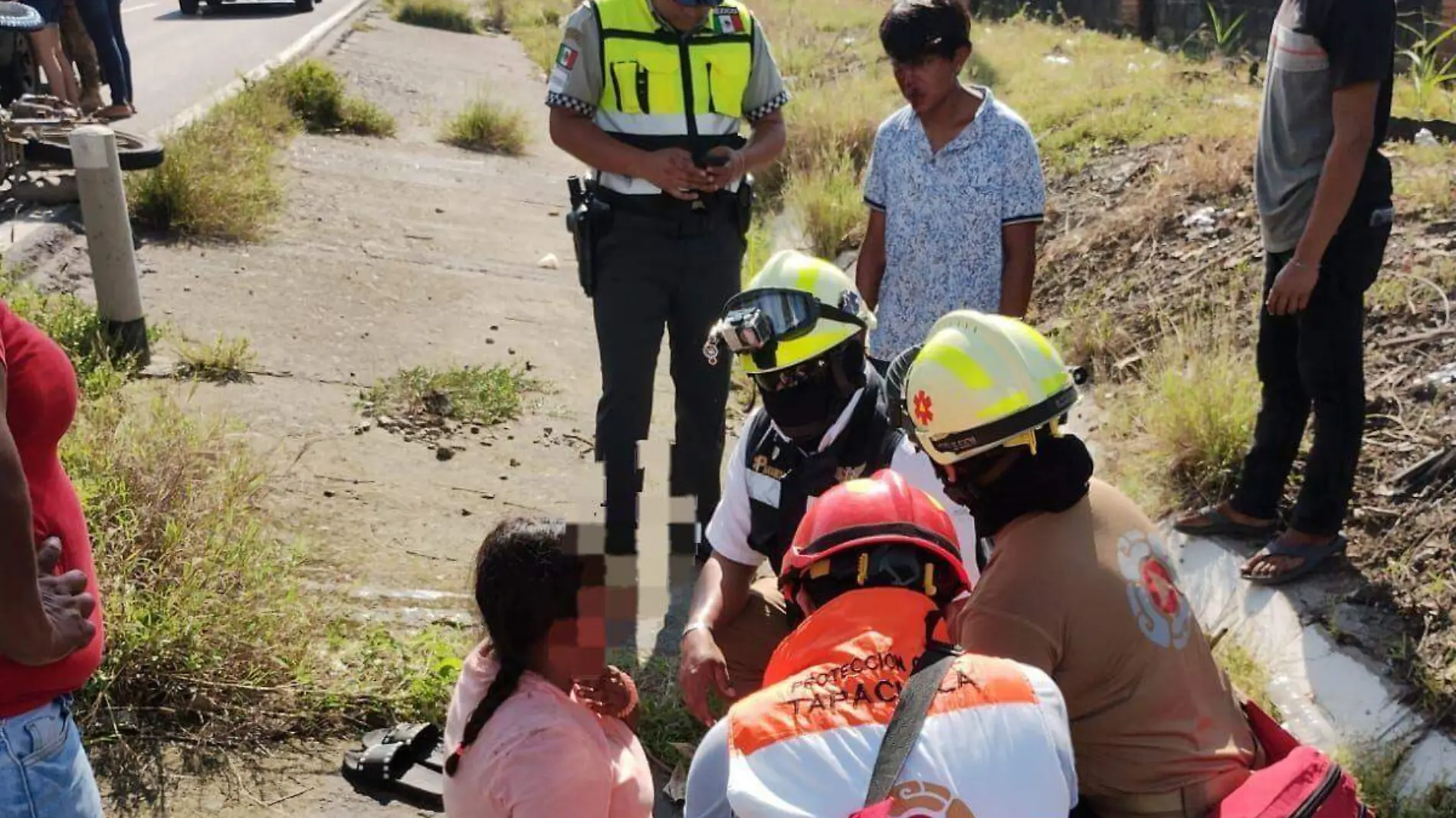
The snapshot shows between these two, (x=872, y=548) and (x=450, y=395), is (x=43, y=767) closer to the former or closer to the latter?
(x=872, y=548)

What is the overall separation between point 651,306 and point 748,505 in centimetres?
130

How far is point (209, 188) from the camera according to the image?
7.76 m

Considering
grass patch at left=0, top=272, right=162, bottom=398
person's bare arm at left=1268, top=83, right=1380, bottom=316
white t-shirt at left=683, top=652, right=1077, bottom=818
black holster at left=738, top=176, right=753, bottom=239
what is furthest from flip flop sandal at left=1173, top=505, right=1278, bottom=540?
grass patch at left=0, top=272, right=162, bottom=398

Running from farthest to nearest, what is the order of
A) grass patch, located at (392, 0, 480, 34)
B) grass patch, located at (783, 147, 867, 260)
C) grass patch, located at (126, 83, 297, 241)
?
1. grass patch, located at (392, 0, 480, 34)
2. grass patch, located at (783, 147, 867, 260)
3. grass patch, located at (126, 83, 297, 241)

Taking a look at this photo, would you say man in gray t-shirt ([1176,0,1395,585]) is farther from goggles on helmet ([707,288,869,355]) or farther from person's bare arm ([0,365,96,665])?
person's bare arm ([0,365,96,665])

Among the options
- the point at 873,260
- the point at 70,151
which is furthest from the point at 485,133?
the point at 873,260

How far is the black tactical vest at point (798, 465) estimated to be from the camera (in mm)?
2947

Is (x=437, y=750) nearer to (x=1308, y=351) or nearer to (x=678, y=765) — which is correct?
(x=678, y=765)

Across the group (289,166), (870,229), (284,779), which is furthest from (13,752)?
(289,166)

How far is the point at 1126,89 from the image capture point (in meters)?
9.23

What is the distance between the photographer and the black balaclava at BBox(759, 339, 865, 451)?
2.92m

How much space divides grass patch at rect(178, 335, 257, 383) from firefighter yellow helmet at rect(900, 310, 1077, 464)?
428 cm

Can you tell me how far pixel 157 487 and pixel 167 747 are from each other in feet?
2.77

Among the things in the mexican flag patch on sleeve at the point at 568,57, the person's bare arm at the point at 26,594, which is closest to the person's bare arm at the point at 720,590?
the person's bare arm at the point at 26,594
